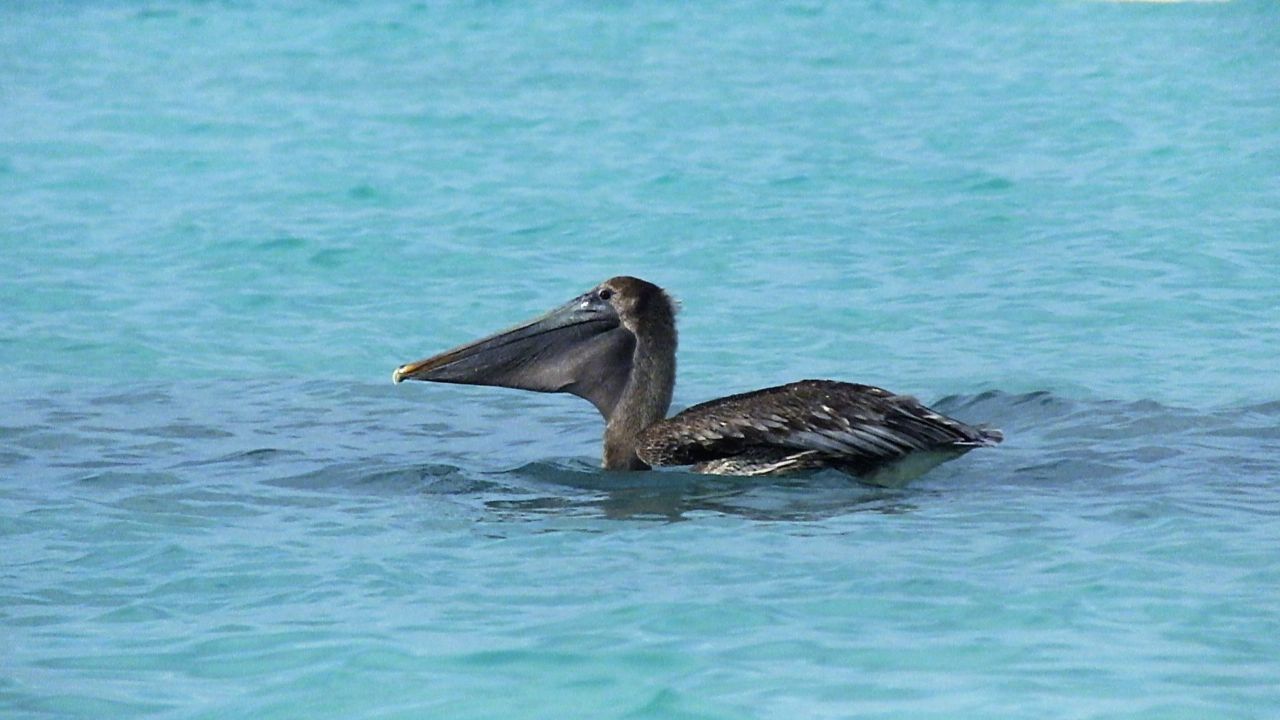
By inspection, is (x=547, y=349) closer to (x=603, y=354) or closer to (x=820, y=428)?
(x=603, y=354)

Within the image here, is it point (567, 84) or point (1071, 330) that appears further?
point (567, 84)

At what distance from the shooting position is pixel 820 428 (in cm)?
722

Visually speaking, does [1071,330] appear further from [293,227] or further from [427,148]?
[427,148]

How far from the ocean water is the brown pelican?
0.15 metres

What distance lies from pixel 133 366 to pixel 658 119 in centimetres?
789

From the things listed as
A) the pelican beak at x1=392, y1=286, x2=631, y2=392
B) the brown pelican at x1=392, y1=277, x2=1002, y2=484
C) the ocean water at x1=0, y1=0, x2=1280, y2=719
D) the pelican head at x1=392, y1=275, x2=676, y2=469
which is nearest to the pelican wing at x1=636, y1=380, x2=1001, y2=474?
the brown pelican at x1=392, y1=277, x2=1002, y2=484

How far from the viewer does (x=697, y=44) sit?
70.2 feet

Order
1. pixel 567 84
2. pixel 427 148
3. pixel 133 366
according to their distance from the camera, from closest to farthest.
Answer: pixel 133 366 → pixel 427 148 → pixel 567 84

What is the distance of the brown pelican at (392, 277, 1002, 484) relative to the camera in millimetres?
7254

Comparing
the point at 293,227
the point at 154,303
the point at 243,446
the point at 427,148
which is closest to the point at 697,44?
the point at 427,148

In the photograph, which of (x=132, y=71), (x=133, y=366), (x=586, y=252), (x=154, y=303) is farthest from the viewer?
(x=132, y=71)

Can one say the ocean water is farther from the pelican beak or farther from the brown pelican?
the pelican beak

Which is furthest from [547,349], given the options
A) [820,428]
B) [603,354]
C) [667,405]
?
[820,428]

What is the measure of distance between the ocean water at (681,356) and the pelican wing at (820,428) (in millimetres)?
148
